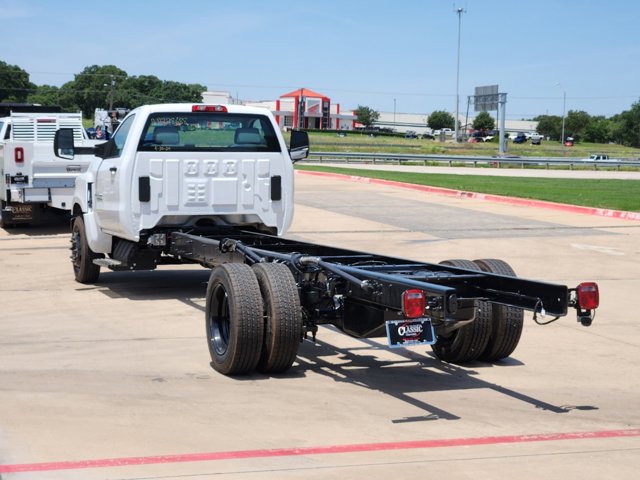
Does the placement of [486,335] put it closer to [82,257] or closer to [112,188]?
[112,188]

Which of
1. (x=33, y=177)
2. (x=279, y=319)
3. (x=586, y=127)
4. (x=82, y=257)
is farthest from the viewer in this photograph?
(x=586, y=127)

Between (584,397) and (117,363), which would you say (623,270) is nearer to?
(584,397)

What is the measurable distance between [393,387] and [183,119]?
16.0ft

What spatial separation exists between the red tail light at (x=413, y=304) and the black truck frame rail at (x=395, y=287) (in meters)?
0.15

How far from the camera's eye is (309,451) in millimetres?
5953

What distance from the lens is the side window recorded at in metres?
11.4

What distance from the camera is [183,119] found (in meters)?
11.3

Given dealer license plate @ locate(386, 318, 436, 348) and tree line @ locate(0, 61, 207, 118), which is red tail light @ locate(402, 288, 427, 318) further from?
tree line @ locate(0, 61, 207, 118)

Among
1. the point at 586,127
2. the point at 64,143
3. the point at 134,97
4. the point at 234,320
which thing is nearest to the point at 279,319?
the point at 234,320

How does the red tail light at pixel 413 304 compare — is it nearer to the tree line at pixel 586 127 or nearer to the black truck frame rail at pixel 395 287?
the black truck frame rail at pixel 395 287

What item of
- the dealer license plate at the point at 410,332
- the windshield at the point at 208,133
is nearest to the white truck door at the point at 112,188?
the windshield at the point at 208,133

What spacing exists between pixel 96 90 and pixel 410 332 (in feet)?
469

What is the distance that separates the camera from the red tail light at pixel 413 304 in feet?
21.2

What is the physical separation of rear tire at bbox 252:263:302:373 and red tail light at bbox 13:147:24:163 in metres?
11.5
